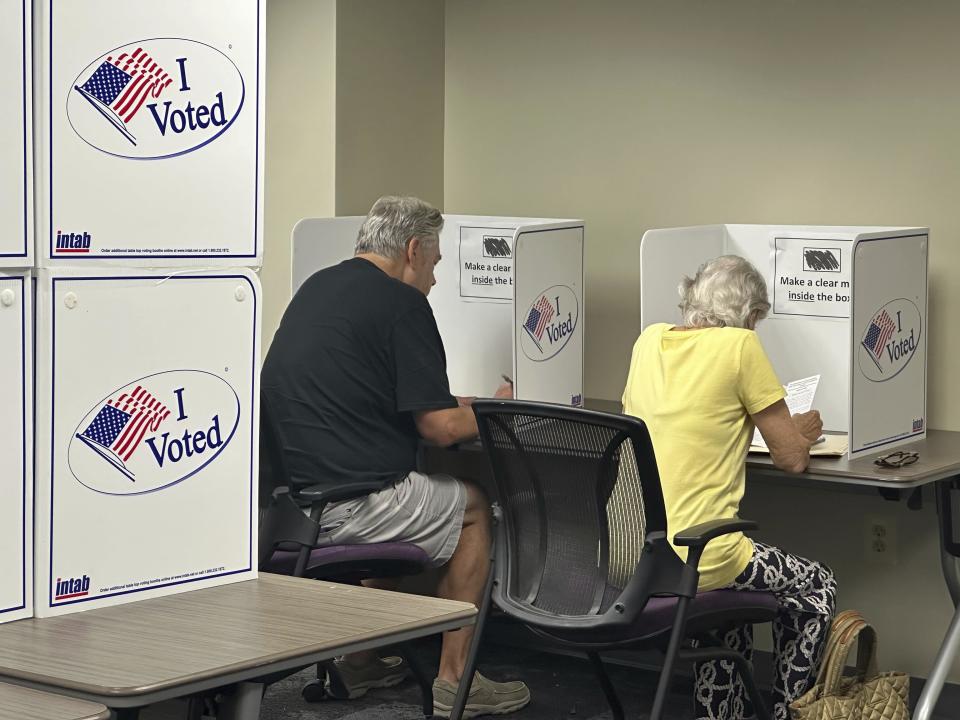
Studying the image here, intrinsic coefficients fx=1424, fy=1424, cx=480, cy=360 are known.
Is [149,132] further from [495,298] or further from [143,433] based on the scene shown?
[495,298]

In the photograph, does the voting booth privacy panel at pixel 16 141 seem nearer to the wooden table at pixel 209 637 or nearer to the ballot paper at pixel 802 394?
the wooden table at pixel 209 637

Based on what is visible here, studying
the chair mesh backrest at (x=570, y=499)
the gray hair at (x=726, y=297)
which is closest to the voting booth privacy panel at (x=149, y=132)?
the chair mesh backrest at (x=570, y=499)

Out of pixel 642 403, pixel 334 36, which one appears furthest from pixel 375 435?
pixel 334 36

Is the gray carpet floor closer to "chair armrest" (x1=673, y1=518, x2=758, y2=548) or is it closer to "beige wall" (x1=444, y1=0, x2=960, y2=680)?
"beige wall" (x1=444, y1=0, x2=960, y2=680)

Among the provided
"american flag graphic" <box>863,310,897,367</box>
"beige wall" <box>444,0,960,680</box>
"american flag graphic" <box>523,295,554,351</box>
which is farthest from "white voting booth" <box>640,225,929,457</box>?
"american flag graphic" <box>523,295,554,351</box>

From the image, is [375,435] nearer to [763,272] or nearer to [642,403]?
[642,403]

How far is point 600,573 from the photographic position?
2709 mm

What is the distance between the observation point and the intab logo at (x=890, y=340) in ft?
10.7

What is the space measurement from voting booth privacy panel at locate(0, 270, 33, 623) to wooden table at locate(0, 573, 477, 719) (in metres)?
0.05

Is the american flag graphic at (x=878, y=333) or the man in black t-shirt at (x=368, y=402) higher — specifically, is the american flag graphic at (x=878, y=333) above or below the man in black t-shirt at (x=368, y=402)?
above

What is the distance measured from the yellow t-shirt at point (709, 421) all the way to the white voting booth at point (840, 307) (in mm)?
405

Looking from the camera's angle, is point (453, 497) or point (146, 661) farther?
point (453, 497)

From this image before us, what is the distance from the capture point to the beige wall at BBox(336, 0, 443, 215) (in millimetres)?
4145

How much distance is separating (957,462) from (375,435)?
1306 mm
